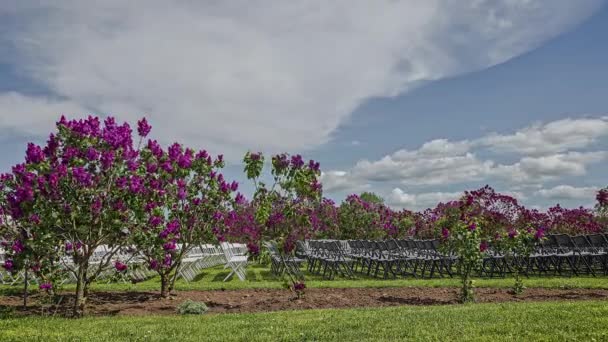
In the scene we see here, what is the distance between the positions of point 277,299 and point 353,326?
3.47 m

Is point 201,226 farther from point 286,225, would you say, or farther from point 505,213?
point 505,213

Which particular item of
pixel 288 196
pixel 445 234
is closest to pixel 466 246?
pixel 445 234

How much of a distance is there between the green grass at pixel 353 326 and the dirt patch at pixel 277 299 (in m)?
1.02

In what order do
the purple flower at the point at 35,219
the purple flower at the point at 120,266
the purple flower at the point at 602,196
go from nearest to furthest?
the purple flower at the point at 35,219 → the purple flower at the point at 120,266 → the purple flower at the point at 602,196

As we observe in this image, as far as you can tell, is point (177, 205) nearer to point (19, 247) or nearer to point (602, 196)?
point (19, 247)

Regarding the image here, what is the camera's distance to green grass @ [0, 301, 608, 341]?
19.6 ft

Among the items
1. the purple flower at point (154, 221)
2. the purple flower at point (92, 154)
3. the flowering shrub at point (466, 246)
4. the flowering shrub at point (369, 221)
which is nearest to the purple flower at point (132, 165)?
the purple flower at point (92, 154)

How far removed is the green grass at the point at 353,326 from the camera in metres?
5.96

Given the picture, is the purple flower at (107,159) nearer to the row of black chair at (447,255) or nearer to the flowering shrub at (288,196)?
the flowering shrub at (288,196)

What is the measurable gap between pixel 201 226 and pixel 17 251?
4069 millimetres

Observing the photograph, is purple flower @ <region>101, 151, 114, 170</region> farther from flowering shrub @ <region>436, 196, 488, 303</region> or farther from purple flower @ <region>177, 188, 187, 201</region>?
flowering shrub @ <region>436, 196, 488, 303</region>

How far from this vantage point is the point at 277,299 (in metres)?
9.92

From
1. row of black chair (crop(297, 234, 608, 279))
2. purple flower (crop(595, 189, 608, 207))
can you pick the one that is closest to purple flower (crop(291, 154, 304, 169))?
row of black chair (crop(297, 234, 608, 279))

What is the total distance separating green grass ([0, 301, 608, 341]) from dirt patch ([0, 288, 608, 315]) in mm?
1019
